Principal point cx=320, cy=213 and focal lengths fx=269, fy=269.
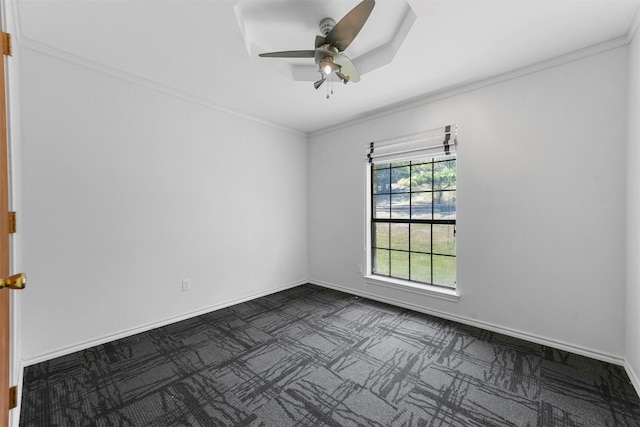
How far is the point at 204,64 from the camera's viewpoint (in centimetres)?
236

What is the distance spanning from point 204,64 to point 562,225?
3392 millimetres

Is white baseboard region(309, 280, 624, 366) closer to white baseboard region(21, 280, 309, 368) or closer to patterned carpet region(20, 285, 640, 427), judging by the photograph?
patterned carpet region(20, 285, 640, 427)

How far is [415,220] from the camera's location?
332 cm

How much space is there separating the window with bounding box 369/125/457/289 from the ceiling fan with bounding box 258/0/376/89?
1.58 m

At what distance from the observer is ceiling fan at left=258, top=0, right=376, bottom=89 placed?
158cm

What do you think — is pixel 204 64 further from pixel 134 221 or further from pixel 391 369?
pixel 391 369

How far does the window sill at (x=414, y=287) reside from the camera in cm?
294

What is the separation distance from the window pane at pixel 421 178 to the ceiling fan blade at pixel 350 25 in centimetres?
189

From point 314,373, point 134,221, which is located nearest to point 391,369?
point 314,373

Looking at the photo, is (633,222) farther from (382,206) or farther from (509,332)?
(382,206)

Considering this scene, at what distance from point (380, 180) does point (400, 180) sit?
0.29 m

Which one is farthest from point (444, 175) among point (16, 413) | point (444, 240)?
point (16, 413)

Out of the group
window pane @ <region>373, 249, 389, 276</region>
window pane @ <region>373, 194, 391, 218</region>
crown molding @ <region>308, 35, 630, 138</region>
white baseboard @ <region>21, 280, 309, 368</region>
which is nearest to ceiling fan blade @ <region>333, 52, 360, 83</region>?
crown molding @ <region>308, 35, 630, 138</region>

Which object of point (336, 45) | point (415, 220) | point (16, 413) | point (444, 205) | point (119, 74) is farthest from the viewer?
point (415, 220)
